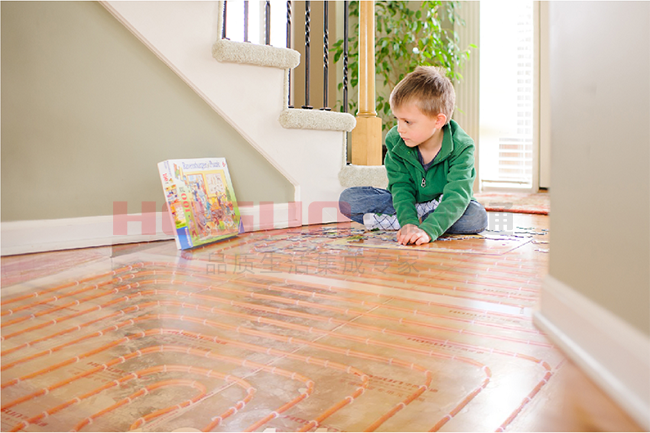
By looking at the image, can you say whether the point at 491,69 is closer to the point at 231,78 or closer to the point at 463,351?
the point at 231,78

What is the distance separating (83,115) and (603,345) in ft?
4.84

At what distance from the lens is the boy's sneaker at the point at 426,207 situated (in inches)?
70.5

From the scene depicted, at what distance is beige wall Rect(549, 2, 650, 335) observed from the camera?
54cm

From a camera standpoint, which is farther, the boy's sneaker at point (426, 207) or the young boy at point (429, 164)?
the boy's sneaker at point (426, 207)

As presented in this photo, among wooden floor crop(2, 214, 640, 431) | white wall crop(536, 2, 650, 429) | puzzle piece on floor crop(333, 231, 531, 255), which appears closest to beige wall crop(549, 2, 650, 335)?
white wall crop(536, 2, 650, 429)

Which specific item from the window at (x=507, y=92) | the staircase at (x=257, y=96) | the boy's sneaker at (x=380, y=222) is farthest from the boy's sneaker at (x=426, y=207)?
the window at (x=507, y=92)

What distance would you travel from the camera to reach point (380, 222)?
191 cm

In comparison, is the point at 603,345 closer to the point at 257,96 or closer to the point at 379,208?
the point at 379,208

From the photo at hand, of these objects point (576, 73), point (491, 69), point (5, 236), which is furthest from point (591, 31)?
point (491, 69)

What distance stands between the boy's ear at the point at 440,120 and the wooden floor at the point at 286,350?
52cm

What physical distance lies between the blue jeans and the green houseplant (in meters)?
1.79

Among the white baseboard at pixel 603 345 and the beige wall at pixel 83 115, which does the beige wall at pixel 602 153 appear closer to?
the white baseboard at pixel 603 345

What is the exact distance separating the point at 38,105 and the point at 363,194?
1071 millimetres

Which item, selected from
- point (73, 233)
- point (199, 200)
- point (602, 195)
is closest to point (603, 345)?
point (602, 195)
